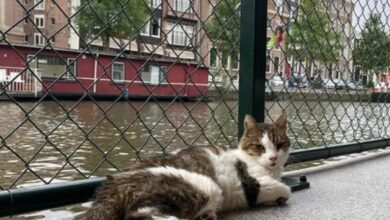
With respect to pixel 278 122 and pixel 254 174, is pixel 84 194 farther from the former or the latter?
pixel 278 122

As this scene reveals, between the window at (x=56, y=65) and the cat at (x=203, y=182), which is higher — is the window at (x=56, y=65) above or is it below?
above

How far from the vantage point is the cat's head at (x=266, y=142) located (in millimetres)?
1438

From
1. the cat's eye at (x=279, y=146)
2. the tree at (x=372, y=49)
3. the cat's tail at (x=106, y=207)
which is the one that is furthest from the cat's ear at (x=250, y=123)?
the tree at (x=372, y=49)

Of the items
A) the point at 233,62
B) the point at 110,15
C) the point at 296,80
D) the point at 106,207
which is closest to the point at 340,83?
the point at 296,80

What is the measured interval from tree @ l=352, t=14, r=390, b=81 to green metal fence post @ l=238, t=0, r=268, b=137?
127 cm

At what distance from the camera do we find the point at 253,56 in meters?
1.54

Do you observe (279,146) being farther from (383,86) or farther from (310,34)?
(383,86)

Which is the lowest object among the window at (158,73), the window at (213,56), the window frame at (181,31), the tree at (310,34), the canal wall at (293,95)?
the canal wall at (293,95)

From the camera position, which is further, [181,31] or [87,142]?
[87,142]

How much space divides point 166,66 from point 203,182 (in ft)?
2.75

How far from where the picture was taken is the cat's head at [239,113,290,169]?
1.44 meters

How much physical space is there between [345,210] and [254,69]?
57 cm

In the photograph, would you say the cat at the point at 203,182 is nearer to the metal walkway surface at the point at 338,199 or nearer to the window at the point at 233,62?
the metal walkway surface at the point at 338,199

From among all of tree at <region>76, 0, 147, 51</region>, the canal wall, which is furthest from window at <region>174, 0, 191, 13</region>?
the canal wall
